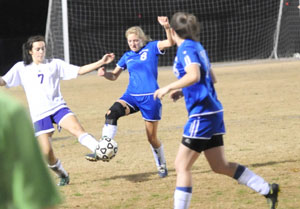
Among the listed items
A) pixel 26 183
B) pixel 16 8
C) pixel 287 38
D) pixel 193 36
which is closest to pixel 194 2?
pixel 287 38

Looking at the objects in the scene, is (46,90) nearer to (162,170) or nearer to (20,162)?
(162,170)

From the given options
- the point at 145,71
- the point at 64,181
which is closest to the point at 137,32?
the point at 145,71

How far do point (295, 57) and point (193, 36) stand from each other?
2341cm

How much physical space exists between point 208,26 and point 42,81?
21.8m

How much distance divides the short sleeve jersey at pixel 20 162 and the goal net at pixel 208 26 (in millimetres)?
25137

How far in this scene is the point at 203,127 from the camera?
4.95 m

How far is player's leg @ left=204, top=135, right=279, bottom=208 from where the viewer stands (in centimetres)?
507

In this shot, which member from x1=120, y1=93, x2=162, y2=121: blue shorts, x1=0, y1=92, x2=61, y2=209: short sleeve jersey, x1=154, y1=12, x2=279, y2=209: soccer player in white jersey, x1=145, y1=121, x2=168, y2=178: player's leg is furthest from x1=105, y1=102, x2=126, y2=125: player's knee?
x1=0, y1=92, x2=61, y2=209: short sleeve jersey

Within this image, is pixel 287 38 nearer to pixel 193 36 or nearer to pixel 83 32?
pixel 83 32

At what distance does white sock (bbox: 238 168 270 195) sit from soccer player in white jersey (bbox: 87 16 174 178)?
215 cm

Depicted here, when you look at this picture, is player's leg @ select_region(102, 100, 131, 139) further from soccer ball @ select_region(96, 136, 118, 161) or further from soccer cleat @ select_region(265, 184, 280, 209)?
soccer cleat @ select_region(265, 184, 280, 209)

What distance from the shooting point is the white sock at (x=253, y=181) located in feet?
17.3

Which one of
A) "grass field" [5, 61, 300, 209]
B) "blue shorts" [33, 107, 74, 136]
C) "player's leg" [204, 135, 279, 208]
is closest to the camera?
"player's leg" [204, 135, 279, 208]

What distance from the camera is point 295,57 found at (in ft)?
90.6
